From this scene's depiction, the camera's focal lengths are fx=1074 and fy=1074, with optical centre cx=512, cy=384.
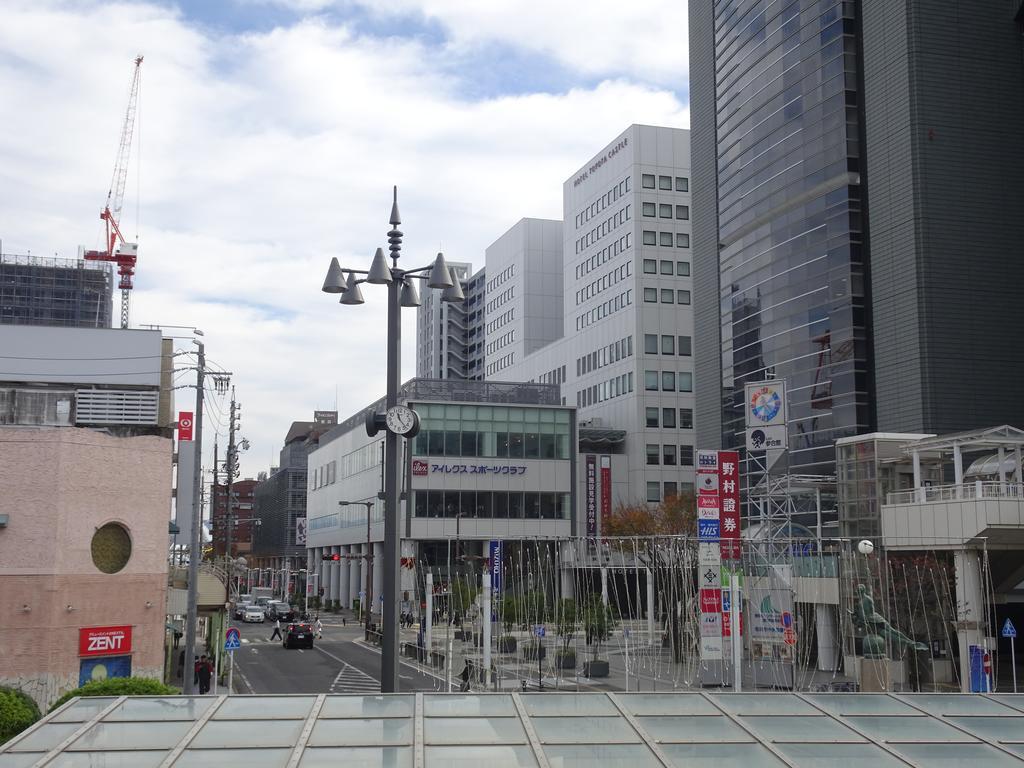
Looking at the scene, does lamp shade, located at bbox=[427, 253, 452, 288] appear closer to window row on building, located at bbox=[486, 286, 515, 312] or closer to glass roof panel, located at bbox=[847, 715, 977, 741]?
glass roof panel, located at bbox=[847, 715, 977, 741]

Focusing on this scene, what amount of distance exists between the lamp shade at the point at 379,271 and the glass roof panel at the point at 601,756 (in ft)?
35.0

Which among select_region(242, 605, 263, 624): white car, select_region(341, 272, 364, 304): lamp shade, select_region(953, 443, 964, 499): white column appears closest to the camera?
select_region(341, 272, 364, 304): lamp shade

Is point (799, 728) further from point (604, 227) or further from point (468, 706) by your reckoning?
point (604, 227)

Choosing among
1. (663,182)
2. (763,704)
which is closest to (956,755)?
→ (763,704)

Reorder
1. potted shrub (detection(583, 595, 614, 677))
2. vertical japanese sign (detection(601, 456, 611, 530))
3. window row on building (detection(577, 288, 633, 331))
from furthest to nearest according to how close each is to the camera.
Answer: window row on building (detection(577, 288, 633, 331))
vertical japanese sign (detection(601, 456, 611, 530))
potted shrub (detection(583, 595, 614, 677))

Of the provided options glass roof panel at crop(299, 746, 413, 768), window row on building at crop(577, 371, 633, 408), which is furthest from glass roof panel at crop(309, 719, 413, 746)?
window row on building at crop(577, 371, 633, 408)

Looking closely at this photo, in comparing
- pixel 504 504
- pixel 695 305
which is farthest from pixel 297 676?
pixel 695 305

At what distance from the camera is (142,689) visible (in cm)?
2453

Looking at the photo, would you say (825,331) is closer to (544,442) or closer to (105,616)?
(544,442)

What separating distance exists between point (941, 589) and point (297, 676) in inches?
1118

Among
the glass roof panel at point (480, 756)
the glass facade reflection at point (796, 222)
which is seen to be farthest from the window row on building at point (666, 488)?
the glass roof panel at point (480, 756)

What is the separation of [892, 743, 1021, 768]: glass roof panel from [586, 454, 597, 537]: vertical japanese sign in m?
77.5

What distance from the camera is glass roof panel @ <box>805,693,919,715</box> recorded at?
44.2 feet

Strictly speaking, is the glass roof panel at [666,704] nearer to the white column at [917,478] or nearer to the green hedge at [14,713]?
the green hedge at [14,713]
